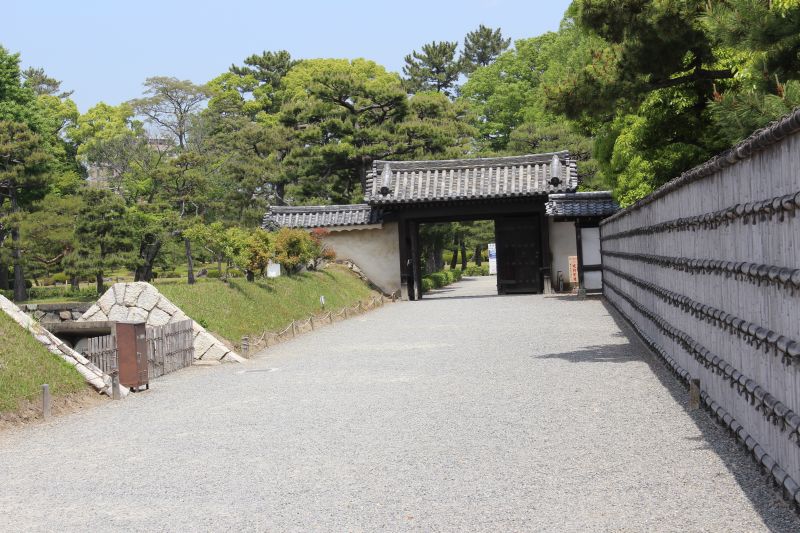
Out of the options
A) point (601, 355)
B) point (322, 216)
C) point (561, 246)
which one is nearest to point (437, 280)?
point (322, 216)

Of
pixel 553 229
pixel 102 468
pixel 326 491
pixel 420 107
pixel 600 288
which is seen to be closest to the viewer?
pixel 326 491

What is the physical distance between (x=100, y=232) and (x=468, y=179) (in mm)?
12685

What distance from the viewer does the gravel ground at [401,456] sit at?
495 cm

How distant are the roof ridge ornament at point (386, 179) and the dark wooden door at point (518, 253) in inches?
154

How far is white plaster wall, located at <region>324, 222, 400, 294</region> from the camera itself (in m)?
30.3

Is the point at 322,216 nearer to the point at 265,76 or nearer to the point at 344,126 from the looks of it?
the point at 344,126

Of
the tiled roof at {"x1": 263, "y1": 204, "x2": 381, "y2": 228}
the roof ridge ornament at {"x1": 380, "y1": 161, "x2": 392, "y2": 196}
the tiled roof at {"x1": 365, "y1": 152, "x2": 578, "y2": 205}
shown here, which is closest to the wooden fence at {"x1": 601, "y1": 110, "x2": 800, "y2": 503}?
the tiled roof at {"x1": 365, "y1": 152, "x2": 578, "y2": 205}

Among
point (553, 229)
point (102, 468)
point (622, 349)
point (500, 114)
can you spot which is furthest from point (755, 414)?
point (500, 114)

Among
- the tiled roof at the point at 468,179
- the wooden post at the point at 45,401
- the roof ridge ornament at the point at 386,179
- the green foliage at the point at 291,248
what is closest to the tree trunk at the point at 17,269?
the tiled roof at the point at 468,179

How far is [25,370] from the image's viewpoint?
9.62 metres

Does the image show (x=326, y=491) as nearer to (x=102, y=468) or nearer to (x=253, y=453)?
(x=253, y=453)

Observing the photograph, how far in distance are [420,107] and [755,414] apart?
35290 mm

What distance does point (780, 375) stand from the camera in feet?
16.7

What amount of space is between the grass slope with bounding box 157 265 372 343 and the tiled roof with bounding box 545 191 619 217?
6.84 m
